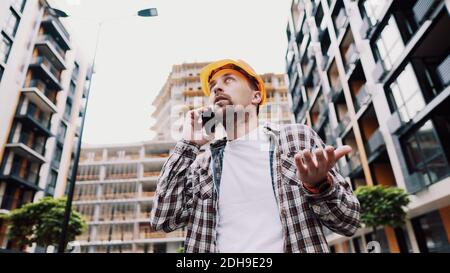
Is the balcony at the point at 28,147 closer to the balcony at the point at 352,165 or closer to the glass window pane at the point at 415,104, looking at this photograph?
the balcony at the point at 352,165

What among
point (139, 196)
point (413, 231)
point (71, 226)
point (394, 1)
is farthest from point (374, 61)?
point (139, 196)

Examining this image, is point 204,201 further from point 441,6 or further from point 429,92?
point 429,92

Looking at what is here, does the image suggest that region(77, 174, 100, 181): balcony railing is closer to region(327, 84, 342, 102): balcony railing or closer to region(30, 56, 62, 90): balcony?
region(30, 56, 62, 90): balcony

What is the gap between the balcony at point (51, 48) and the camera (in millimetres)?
21242

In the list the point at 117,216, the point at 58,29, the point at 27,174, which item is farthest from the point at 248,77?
the point at 117,216

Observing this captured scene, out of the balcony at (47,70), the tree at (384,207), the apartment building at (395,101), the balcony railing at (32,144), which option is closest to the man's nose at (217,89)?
the apartment building at (395,101)

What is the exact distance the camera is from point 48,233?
1251 centimetres

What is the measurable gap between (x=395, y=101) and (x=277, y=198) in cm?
1384

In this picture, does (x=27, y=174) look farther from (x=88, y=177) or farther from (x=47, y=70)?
(x=88, y=177)

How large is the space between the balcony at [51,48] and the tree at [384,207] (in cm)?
2333

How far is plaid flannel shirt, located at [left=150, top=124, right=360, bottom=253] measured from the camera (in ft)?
3.62

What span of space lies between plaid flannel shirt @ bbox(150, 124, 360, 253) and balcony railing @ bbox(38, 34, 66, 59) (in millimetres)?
25214

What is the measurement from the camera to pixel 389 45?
12703 mm
